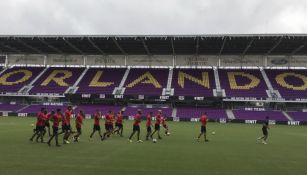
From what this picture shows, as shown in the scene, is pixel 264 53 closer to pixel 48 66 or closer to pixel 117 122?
pixel 48 66

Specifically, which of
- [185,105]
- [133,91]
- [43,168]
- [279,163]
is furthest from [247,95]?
[43,168]

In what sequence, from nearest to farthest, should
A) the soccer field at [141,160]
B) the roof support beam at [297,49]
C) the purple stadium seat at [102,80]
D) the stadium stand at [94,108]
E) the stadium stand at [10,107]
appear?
1. the soccer field at [141,160]
2. the stadium stand at [94,108]
3. the roof support beam at [297,49]
4. the stadium stand at [10,107]
5. the purple stadium seat at [102,80]

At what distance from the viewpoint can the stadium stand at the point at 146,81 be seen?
65000mm

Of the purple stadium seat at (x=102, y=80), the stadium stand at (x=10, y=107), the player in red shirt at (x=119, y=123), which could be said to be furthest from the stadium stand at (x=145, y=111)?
the player in red shirt at (x=119, y=123)

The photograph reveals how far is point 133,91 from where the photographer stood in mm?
65062

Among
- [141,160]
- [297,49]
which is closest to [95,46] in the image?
[297,49]

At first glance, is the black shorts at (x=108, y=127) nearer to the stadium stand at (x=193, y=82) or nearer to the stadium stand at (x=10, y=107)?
the stadium stand at (x=193, y=82)

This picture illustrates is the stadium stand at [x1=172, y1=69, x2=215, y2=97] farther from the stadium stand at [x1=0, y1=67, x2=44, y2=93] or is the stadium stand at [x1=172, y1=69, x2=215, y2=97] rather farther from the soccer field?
the soccer field

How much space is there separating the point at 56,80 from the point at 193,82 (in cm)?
2657

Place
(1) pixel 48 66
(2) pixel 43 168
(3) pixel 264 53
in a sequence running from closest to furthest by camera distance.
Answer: (2) pixel 43 168 < (3) pixel 264 53 < (1) pixel 48 66

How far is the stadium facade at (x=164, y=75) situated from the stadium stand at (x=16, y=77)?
0.62 feet

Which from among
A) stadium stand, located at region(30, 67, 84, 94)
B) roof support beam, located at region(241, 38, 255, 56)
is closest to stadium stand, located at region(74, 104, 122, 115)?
stadium stand, located at region(30, 67, 84, 94)

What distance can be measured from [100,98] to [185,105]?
51.8ft

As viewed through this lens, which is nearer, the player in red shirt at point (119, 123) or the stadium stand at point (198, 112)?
the player in red shirt at point (119, 123)
